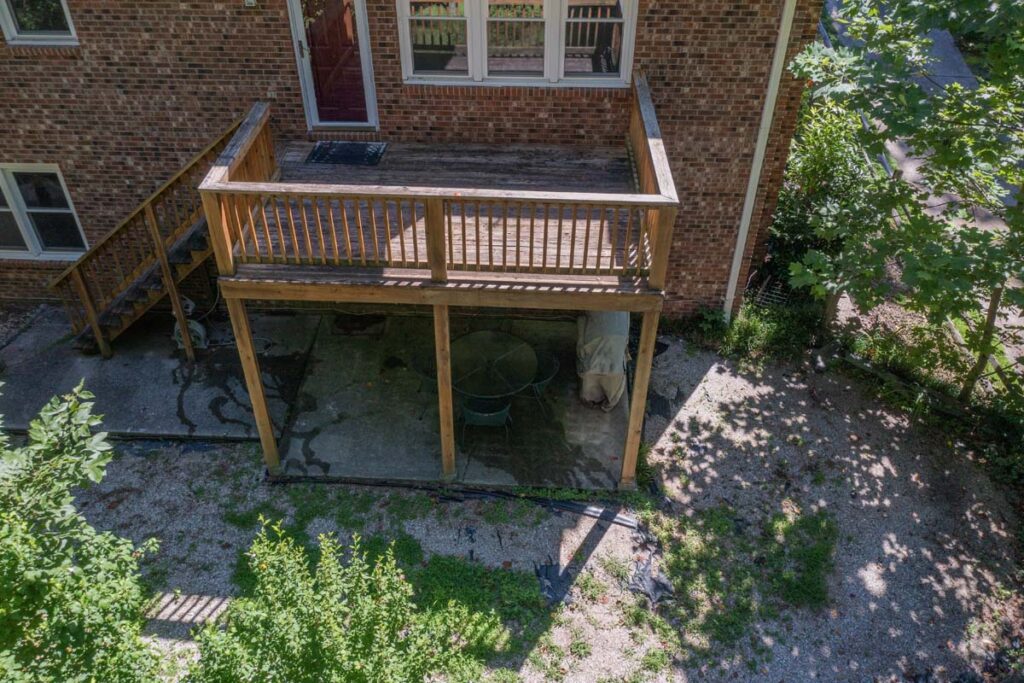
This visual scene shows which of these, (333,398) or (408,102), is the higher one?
(408,102)

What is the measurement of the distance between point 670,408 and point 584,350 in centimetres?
144

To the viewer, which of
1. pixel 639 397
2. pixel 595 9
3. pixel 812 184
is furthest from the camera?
pixel 812 184

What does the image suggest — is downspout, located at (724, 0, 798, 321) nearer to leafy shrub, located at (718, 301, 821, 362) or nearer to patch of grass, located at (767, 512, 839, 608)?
leafy shrub, located at (718, 301, 821, 362)

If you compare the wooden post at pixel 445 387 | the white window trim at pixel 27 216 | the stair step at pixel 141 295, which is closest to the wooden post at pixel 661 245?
the wooden post at pixel 445 387

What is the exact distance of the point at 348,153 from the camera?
351 inches

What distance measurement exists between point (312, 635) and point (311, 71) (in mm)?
6631

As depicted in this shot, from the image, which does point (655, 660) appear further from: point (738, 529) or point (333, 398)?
point (333, 398)

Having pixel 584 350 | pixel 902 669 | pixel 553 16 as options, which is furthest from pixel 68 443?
pixel 902 669

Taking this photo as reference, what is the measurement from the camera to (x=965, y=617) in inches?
283

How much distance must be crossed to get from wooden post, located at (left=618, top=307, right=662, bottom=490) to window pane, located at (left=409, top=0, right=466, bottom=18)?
4232 millimetres

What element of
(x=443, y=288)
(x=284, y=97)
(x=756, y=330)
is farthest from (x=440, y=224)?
(x=756, y=330)

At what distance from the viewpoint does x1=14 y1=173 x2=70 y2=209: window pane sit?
9.84 meters

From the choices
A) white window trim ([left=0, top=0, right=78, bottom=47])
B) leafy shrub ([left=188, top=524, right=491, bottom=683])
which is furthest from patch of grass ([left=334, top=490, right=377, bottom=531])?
white window trim ([left=0, top=0, right=78, bottom=47])

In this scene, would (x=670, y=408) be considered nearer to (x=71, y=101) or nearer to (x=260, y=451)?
(x=260, y=451)
